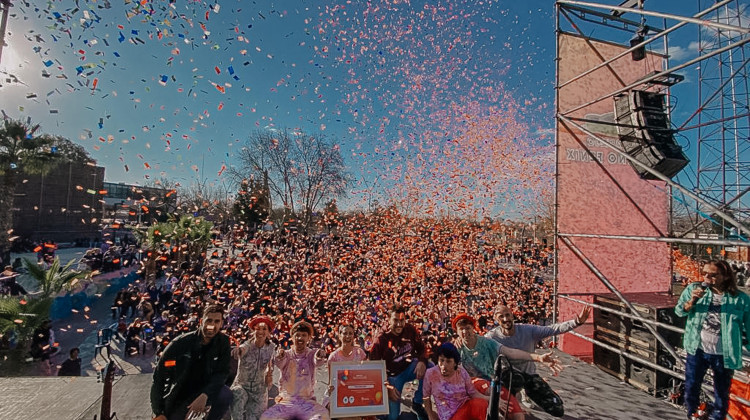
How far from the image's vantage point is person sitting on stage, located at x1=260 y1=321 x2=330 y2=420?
3713mm

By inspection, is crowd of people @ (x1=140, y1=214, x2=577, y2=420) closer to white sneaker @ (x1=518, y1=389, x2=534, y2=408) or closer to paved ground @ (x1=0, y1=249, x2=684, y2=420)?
white sneaker @ (x1=518, y1=389, x2=534, y2=408)

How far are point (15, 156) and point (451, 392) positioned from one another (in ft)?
96.5

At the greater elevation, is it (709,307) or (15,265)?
(709,307)

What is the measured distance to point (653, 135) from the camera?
5.00 m

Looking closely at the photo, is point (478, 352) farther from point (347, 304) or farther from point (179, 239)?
point (179, 239)

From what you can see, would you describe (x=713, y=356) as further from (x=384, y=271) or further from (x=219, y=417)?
(x=384, y=271)

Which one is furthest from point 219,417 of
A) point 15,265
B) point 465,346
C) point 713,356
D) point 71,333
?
point 15,265

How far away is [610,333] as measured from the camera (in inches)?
229

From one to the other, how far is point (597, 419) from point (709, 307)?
5.94 feet

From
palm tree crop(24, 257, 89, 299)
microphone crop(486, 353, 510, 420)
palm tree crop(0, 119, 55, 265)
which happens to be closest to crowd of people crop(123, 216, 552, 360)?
palm tree crop(24, 257, 89, 299)

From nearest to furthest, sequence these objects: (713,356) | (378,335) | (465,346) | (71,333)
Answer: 1. (713,356)
2. (465,346)
3. (378,335)
4. (71,333)

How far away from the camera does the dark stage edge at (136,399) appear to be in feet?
14.0

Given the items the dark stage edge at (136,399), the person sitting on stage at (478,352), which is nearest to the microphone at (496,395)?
the person sitting on stage at (478,352)

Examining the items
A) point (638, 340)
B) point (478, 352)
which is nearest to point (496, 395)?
point (478, 352)
